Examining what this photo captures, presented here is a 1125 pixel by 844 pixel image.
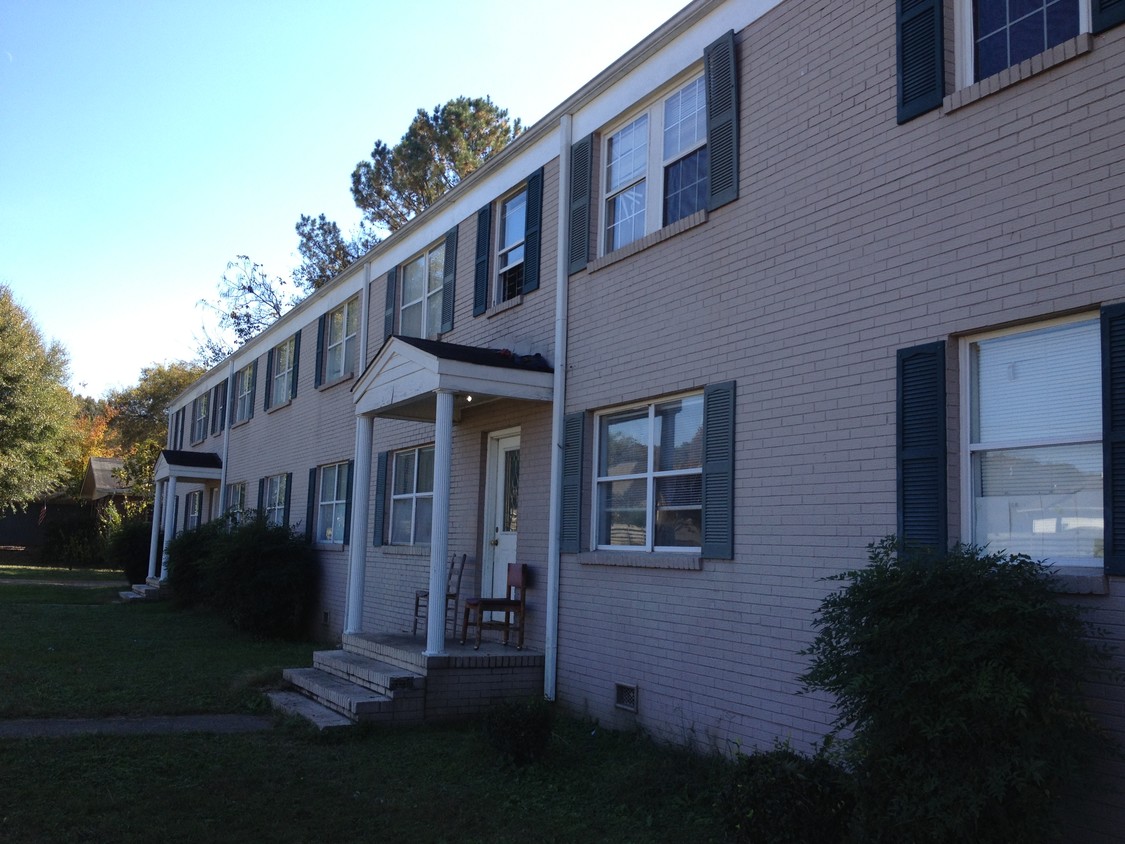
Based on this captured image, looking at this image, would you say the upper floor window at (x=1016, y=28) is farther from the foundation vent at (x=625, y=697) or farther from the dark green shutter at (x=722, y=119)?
the foundation vent at (x=625, y=697)

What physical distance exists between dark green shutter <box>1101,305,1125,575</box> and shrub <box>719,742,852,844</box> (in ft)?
5.77

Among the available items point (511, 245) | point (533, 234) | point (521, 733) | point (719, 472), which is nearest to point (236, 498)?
point (511, 245)

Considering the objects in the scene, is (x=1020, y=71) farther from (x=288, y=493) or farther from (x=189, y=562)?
(x=189, y=562)

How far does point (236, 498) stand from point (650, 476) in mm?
16420

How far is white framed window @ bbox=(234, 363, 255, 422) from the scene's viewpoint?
863 inches

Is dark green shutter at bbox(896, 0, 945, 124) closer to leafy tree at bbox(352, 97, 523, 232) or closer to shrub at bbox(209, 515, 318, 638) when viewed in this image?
shrub at bbox(209, 515, 318, 638)

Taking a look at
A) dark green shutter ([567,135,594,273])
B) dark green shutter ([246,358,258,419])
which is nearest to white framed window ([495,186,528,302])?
dark green shutter ([567,135,594,273])

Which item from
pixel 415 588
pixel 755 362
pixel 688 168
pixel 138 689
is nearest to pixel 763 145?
pixel 688 168

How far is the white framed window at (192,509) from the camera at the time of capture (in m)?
26.7

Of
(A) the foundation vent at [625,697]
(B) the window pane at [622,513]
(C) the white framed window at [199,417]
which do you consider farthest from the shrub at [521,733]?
(C) the white framed window at [199,417]

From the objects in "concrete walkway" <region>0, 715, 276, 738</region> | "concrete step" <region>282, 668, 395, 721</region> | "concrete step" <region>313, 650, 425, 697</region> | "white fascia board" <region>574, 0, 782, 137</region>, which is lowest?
"concrete walkway" <region>0, 715, 276, 738</region>

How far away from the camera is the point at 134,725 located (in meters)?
8.45

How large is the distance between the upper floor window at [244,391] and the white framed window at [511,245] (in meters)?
11.6

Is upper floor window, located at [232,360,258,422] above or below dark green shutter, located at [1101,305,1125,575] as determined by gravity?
above
